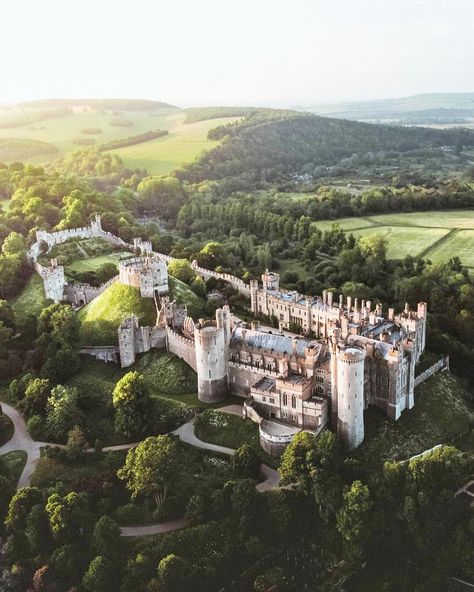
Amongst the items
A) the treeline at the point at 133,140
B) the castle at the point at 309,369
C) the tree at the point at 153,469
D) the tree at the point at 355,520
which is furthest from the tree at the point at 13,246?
the treeline at the point at 133,140

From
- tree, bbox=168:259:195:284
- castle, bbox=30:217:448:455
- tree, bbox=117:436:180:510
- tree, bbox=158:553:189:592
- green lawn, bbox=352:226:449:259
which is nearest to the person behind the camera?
tree, bbox=158:553:189:592

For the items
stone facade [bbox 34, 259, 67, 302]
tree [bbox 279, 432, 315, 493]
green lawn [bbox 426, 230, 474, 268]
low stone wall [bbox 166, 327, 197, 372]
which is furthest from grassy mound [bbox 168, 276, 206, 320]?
green lawn [bbox 426, 230, 474, 268]

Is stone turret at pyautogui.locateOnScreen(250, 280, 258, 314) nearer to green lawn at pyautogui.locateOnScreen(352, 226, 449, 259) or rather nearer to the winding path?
the winding path

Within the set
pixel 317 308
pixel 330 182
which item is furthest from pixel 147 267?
pixel 330 182

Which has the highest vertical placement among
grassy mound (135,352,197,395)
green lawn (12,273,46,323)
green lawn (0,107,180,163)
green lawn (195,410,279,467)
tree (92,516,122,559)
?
green lawn (0,107,180,163)

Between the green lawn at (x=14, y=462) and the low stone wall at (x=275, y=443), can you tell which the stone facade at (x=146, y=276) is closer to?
the green lawn at (x=14, y=462)

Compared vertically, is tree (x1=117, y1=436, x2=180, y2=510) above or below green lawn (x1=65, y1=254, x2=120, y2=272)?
below

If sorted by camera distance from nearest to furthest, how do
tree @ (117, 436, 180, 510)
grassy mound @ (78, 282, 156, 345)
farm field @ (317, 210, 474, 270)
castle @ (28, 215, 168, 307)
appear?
tree @ (117, 436, 180, 510) → grassy mound @ (78, 282, 156, 345) → castle @ (28, 215, 168, 307) → farm field @ (317, 210, 474, 270)

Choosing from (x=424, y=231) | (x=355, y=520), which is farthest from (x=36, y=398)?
(x=424, y=231)
